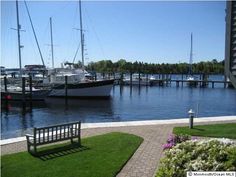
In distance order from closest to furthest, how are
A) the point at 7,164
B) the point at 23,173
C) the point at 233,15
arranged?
the point at 233,15, the point at 23,173, the point at 7,164

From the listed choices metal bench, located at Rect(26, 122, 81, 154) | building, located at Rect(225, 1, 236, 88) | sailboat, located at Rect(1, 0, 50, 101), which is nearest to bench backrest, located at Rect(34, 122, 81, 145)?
metal bench, located at Rect(26, 122, 81, 154)

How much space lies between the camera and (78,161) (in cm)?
1120

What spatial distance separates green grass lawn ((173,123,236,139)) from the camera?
15.6 m

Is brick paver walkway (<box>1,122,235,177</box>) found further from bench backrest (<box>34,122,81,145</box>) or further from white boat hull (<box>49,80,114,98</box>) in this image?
white boat hull (<box>49,80,114,98</box>)

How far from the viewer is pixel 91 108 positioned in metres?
43.7

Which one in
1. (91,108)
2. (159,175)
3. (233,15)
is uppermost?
(233,15)

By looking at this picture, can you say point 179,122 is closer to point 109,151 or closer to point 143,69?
point 109,151

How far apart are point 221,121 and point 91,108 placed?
25413mm

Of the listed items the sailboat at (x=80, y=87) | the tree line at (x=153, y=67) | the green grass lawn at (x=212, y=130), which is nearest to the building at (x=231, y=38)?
the green grass lawn at (x=212, y=130)

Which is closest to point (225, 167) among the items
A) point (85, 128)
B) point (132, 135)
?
point (132, 135)

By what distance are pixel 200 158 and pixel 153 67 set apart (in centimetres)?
15121

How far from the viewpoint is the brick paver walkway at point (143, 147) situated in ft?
33.8

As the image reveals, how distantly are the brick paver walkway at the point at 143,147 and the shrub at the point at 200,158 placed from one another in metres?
3.35

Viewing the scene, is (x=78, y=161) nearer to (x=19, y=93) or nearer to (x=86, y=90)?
(x=19, y=93)
